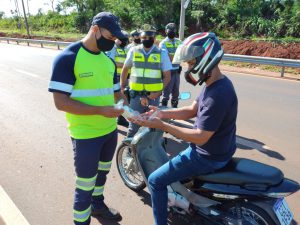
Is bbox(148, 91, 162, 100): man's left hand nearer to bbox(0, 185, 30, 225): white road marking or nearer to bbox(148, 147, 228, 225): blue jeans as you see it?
bbox(148, 147, 228, 225): blue jeans

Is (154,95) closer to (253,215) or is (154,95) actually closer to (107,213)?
(107,213)

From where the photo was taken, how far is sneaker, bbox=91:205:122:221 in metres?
3.65

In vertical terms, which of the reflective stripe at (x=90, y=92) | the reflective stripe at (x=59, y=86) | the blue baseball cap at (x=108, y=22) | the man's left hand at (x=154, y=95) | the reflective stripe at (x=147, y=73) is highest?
the blue baseball cap at (x=108, y=22)

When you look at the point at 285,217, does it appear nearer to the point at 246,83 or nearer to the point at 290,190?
the point at 290,190

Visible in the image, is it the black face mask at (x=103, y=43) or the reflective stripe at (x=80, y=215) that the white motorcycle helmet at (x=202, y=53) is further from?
the reflective stripe at (x=80, y=215)

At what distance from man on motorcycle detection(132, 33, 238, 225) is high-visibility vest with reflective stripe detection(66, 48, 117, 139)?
39cm

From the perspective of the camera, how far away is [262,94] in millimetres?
9867

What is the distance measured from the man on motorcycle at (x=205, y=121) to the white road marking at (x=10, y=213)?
148 centimetres

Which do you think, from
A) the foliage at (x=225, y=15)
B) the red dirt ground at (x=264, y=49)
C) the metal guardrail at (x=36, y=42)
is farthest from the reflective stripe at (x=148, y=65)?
the metal guardrail at (x=36, y=42)

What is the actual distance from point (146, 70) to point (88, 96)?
7.76 feet

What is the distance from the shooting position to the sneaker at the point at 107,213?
12.0 feet

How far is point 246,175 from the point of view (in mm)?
2797

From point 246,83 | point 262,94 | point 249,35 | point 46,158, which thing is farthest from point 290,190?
point 249,35

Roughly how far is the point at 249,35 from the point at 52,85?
2509cm
